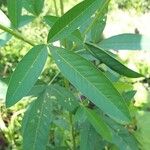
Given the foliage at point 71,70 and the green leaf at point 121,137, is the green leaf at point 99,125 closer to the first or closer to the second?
the foliage at point 71,70

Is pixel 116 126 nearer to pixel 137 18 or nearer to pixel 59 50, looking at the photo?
pixel 59 50

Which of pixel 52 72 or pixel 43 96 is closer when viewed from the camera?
pixel 43 96

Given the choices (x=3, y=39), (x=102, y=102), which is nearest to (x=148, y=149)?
(x=3, y=39)

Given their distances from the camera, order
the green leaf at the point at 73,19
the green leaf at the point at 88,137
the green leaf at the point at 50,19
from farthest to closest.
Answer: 1. the green leaf at the point at 88,137
2. the green leaf at the point at 50,19
3. the green leaf at the point at 73,19

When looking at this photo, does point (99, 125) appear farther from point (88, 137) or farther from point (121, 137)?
point (121, 137)

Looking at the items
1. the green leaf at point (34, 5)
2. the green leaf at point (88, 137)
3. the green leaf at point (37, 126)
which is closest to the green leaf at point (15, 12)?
the green leaf at point (34, 5)

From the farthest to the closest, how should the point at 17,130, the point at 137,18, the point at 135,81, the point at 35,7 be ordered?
the point at 137,18 < the point at 135,81 < the point at 17,130 < the point at 35,7
